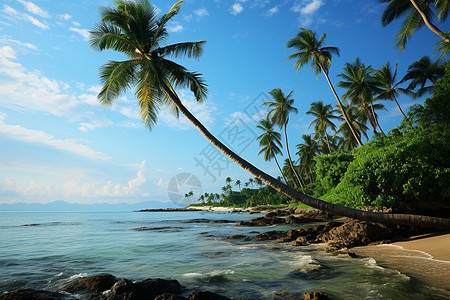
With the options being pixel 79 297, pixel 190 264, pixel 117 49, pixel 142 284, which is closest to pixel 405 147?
pixel 190 264

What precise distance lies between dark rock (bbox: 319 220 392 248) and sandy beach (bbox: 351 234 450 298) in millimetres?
471

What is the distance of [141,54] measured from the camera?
1041 cm

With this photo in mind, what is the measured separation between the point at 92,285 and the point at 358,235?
355 inches

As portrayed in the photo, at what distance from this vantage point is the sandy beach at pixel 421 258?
491 cm

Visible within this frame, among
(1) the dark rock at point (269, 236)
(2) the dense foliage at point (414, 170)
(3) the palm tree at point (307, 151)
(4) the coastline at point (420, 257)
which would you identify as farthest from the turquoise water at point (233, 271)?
(3) the palm tree at point (307, 151)

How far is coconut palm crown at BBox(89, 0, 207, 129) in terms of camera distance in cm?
998

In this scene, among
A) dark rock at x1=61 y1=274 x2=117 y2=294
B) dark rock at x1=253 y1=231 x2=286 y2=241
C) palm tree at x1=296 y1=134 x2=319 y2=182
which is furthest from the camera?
palm tree at x1=296 y1=134 x2=319 y2=182

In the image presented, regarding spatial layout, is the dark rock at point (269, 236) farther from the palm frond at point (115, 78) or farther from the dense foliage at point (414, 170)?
the palm frond at point (115, 78)

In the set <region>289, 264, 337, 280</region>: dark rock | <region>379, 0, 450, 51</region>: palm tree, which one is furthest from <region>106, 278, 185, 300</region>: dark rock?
<region>379, 0, 450, 51</region>: palm tree

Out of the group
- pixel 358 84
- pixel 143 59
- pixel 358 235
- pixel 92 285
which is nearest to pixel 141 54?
pixel 143 59

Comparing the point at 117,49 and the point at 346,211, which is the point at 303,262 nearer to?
the point at 346,211

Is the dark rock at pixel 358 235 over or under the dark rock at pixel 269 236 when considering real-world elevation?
over

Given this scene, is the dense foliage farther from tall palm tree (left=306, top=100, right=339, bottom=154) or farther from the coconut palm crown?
tall palm tree (left=306, top=100, right=339, bottom=154)

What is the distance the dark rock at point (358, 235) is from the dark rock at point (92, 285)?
7.90m
